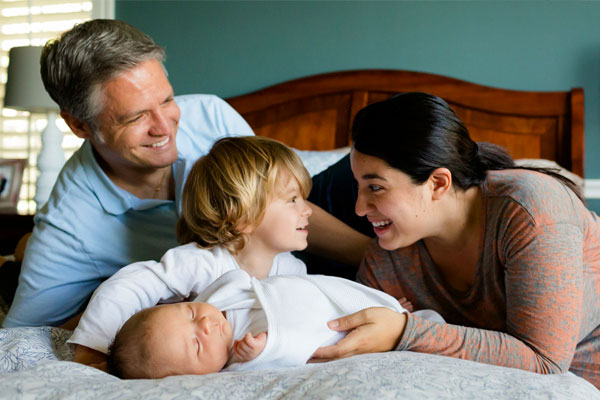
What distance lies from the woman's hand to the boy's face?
0.40 meters

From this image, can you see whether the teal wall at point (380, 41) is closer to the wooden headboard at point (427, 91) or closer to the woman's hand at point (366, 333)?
the wooden headboard at point (427, 91)

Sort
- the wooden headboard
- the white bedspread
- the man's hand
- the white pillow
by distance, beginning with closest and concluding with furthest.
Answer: the white bedspread → the man's hand → the white pillow → the wooden headboard

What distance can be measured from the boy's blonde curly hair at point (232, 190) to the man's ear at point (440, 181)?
43 cm

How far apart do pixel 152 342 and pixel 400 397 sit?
50 cm

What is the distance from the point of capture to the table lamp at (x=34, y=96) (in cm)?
301

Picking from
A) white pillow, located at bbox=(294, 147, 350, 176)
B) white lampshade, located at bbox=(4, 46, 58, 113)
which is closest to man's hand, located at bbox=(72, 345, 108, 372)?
white pillow, located at bbox=(294, 147, 350, 176)

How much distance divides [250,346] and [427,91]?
6.16ft

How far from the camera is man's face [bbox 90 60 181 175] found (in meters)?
1.62

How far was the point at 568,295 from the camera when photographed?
1.08 metres

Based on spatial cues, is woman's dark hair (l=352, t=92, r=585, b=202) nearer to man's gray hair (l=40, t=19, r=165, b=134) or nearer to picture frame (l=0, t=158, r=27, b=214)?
man's gray hair (l=40, t=19, r=165, b=134)

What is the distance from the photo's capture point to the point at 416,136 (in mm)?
1210

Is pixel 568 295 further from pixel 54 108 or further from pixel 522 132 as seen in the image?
pixel 54 108

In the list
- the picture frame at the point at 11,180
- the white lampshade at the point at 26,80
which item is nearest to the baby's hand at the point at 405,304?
the white lampshade at the point at 26,80

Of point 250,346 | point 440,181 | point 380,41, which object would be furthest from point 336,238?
point 380,41
